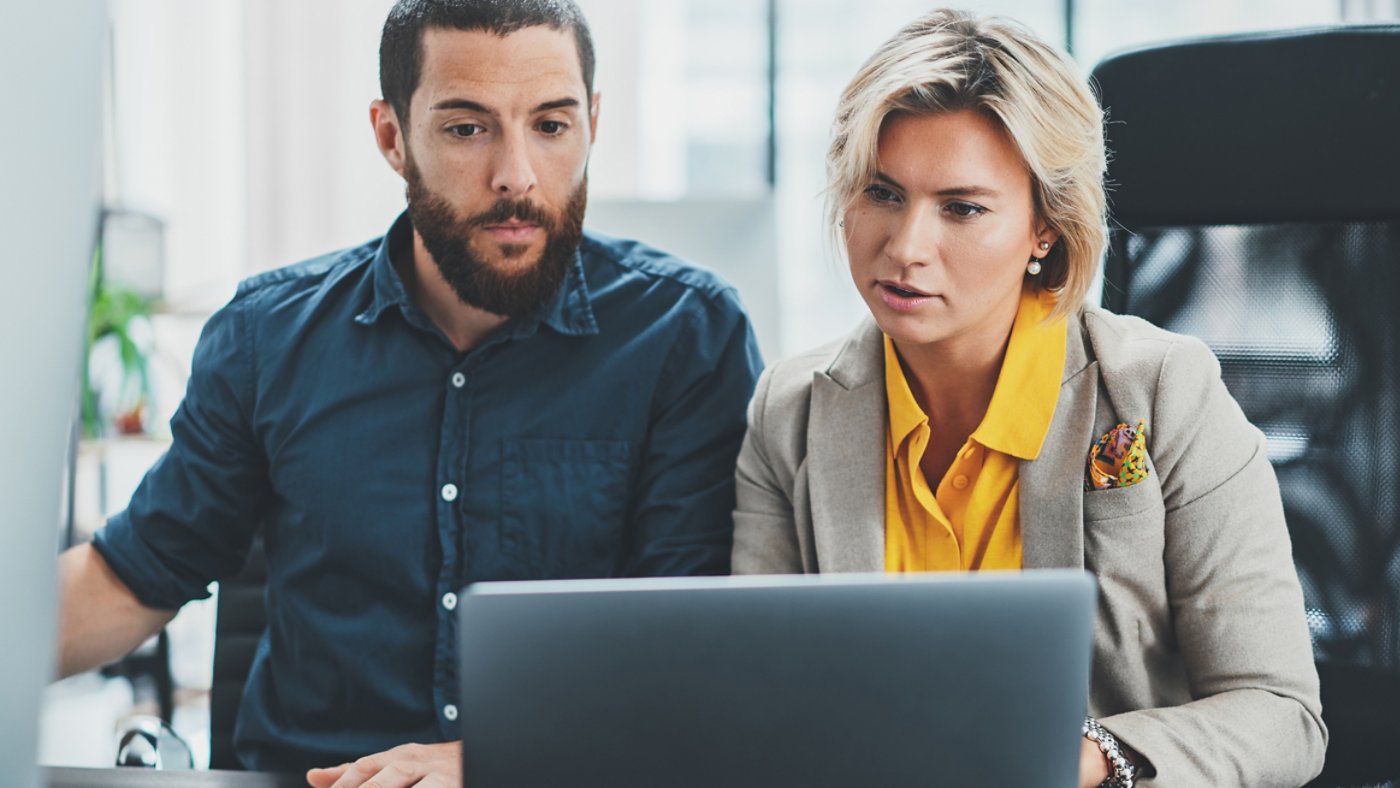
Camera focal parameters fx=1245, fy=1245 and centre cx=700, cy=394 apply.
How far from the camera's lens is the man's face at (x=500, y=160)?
1260 mm

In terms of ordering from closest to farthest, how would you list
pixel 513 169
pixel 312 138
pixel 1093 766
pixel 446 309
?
pixel 1093 766 < pixel 513 169 < pixel 446 309 < pixel 312 138

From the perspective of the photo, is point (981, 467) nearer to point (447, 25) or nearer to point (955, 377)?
point (955, 377)

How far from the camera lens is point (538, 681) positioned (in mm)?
Result: 625

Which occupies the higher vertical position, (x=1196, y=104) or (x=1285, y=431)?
(x=1196, y=104)

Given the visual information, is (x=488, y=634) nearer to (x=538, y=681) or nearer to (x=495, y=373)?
(x=538, y=681)

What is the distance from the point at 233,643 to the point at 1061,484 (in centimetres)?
94

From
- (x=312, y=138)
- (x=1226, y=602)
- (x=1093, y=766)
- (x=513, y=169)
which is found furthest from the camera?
(x=312, y=138)

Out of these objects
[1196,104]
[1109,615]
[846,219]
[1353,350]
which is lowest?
[1109,615]

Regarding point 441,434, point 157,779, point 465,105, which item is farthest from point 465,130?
point 157,779

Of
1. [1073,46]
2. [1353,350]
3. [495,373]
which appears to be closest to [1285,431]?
[1353,350]

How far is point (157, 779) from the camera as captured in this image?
944mm

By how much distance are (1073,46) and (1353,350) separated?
3396 millimetres

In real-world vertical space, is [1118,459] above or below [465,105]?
below

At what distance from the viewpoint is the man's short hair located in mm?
1261
